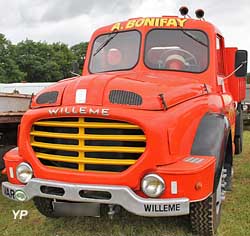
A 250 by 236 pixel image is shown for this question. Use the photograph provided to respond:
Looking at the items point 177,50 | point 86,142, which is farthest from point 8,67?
point 86,142

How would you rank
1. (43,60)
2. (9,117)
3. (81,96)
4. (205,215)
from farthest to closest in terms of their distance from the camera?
(43,60) < (9,117) < (205,215) < (81,96)

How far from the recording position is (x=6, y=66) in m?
47.1

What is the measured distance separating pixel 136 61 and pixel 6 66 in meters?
44.9

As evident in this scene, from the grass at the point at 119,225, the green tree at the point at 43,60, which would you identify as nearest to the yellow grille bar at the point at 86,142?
the grass at the point at 119,225

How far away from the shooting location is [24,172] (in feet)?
12.2

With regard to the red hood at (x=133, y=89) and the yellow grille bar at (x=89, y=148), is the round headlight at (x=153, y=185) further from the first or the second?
the red hood at (x=133, y=89)

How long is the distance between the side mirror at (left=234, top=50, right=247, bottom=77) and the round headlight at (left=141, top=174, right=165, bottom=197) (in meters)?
2.57

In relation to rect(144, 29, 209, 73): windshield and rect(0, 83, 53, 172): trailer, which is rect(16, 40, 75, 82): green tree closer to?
rect(0, 83, 53, 172): trailer

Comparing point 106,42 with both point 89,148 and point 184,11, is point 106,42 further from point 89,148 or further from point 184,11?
point 89,148

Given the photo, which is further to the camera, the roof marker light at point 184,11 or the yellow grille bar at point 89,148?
the roof marker light at point 184,11

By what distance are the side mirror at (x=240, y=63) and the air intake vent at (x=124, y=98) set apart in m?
2.29

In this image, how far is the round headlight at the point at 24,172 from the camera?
3.70 meters

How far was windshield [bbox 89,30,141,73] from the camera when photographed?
4824 mm

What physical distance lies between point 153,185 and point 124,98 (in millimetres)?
771
